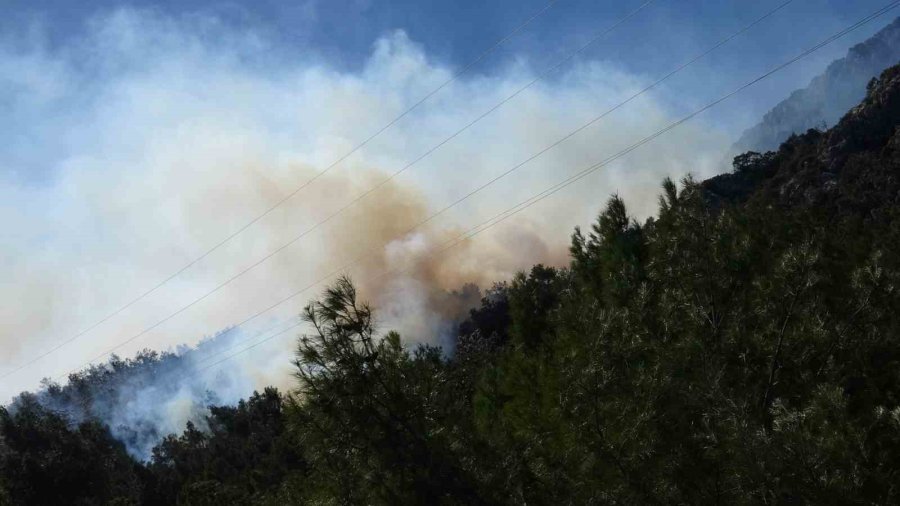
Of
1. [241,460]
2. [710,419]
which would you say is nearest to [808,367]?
[710,419]

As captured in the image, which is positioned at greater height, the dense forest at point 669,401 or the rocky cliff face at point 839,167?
the rocky cliff face at point 839,167

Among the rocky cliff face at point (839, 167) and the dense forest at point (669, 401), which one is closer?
the dense forest at point (669, 401)

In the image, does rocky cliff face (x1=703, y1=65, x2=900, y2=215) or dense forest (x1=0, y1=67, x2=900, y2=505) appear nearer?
dense forest (x1=0, y1=67, x2=900, y2=505)

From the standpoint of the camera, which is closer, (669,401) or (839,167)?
(669,401)

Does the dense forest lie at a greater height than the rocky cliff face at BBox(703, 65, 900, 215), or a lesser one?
lesser

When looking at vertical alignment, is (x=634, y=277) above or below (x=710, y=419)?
above

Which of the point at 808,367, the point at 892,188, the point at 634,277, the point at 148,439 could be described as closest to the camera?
the point at 808,367

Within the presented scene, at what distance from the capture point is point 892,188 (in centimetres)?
6875

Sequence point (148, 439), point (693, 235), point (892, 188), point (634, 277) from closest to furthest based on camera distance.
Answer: point (693, 235)
point (634, 277)
point (892, 188)
point (148, 439)

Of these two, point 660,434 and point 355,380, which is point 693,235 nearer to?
point 660,434

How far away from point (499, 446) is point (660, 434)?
259 cm

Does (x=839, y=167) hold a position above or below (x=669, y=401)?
above

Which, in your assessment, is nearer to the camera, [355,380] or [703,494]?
[703,494]

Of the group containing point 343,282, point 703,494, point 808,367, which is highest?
point 343,282
